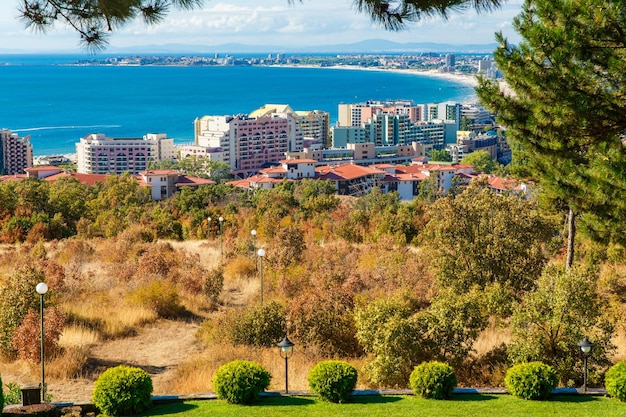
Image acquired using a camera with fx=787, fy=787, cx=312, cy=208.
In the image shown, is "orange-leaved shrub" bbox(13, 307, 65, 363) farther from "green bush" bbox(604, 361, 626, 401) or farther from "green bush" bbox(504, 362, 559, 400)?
"green bush" bbox(604, 361, 626, 401)

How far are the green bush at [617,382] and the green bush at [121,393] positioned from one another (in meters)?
3.74

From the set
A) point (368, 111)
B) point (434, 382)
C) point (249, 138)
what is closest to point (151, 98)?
point (368, 111)

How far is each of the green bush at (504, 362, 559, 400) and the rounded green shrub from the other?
6.71ft

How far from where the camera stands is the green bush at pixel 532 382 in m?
6.40

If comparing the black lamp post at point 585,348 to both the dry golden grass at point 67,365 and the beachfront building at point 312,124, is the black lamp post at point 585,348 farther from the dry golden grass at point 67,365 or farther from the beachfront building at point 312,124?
the beachfront building at point 312,124

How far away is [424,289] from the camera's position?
34.6ft

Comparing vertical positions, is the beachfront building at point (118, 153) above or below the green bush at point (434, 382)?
below

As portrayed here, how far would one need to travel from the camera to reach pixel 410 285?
35.3 ft

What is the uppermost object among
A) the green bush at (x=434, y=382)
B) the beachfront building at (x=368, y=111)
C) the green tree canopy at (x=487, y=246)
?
the green tree canopy at (x=487, y=246)

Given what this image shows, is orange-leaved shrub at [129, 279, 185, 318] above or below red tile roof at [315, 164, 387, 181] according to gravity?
above

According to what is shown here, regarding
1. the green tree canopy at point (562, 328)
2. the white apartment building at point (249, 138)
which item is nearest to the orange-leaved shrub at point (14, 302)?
the green tree canopy at point (562, 328)

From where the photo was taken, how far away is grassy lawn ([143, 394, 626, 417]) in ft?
20.1

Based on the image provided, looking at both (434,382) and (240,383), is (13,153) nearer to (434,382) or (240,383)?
(240,383)

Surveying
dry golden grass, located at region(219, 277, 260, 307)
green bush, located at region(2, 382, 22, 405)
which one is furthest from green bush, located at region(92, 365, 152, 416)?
dry golden grass, located at region(219, 277, 260, 307)
